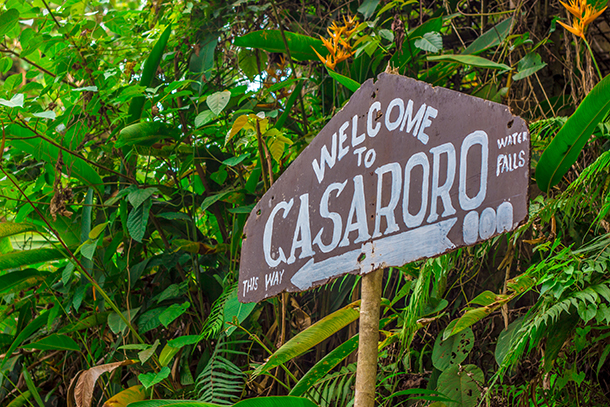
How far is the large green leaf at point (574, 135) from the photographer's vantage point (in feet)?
2.34

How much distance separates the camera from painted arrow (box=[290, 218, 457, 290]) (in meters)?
0.60

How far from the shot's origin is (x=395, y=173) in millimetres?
689

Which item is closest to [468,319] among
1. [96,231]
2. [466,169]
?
[466,169]

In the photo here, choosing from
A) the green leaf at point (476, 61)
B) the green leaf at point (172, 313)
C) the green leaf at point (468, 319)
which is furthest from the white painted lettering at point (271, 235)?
the green leaf at point (476, 61)

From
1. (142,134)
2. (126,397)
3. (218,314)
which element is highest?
(142,134)

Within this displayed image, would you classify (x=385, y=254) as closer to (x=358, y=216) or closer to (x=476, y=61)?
(x=358, y=216)

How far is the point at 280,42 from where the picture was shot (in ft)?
4.71

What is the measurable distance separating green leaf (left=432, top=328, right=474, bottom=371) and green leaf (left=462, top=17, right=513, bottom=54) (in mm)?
869

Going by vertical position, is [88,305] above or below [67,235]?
below

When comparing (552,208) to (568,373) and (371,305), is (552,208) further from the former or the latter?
(371,305)

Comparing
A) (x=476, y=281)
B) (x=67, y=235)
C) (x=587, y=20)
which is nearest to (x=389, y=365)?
(x=476, y=281)

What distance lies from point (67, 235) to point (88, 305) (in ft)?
0.86

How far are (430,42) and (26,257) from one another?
138cm

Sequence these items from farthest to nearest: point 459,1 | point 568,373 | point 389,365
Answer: point 459,1 < point 389,365 < point 568,373
